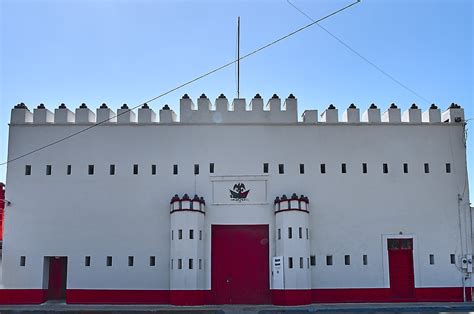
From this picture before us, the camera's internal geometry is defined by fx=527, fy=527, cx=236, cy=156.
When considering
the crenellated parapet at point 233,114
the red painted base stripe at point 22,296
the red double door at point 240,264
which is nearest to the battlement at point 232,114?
the crenellated parapet at point 233,114

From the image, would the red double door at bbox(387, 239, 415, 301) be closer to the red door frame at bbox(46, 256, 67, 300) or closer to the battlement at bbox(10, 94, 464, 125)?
the battlement at bbox(10, 94, 464, 125)

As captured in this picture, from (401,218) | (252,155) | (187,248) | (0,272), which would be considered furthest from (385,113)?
(0,272)

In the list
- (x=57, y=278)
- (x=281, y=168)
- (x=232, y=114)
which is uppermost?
(x=232, y=114)

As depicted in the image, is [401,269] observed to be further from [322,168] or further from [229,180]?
[229,180]

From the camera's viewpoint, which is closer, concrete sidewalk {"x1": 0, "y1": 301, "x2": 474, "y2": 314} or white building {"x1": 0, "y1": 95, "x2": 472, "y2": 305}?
concrete sidewalk {"x1": 0, "y1": 301, "x2": 474, "y2": 314}

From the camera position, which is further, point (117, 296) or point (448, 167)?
point (448, 167)

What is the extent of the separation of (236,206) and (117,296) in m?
6.86

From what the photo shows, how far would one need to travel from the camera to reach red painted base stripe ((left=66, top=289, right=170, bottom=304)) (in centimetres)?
2420

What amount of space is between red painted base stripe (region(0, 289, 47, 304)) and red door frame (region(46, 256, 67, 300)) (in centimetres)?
90

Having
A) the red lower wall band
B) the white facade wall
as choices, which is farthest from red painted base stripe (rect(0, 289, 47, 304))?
the white facade wall

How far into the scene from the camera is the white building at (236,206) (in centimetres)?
2433

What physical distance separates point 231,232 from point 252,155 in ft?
12.6

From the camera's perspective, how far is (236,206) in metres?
24.9

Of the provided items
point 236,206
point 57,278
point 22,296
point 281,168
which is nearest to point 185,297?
point 236,206
